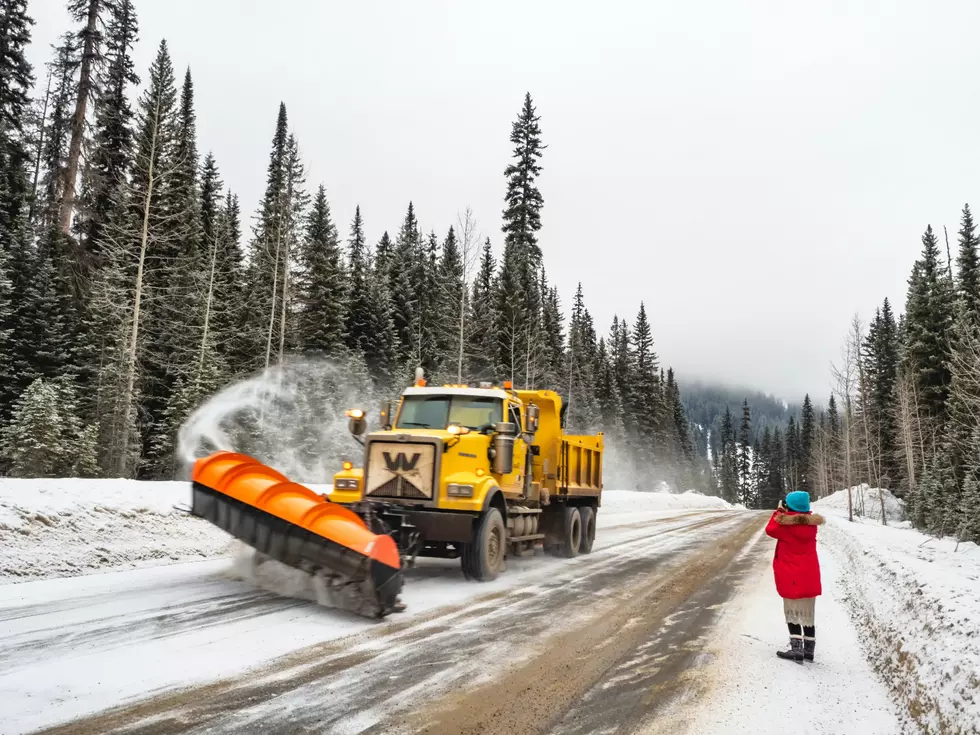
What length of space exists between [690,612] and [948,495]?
91.0 feet

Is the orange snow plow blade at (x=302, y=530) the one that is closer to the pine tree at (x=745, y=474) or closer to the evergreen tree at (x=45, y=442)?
the evergreen tree at (x=45, y=442)

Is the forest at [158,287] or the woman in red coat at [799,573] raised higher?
the forest at [158,287]

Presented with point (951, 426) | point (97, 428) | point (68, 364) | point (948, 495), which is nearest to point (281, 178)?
point (68, 364)

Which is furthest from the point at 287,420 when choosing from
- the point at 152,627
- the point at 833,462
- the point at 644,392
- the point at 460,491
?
the point at 833,462

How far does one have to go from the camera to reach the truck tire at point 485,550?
903 centimetres

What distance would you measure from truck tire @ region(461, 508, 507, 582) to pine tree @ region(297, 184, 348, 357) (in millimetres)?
24996

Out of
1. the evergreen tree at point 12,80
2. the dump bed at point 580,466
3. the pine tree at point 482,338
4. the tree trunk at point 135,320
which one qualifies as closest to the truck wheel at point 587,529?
the dump bed at point 580,466

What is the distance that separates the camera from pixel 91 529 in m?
8.93

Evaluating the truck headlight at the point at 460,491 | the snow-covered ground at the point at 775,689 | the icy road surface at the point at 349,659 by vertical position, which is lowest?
the snow-covered ground at the point at 775,689

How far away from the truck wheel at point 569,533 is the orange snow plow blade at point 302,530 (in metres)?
6.63

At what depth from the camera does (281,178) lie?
31719 mm

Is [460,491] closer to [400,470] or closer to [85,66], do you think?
[400,470]

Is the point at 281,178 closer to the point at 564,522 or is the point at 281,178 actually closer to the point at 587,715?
the point at 564,522

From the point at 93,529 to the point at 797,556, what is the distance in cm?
877
